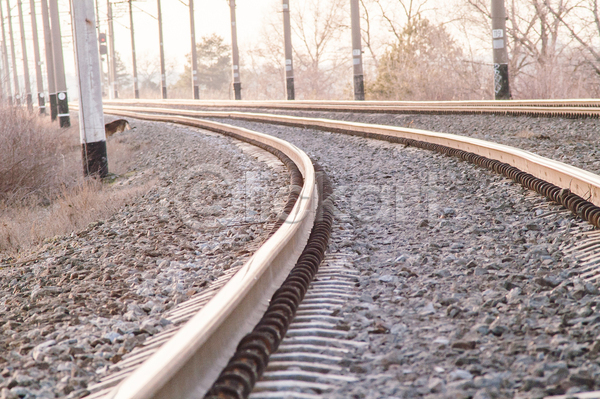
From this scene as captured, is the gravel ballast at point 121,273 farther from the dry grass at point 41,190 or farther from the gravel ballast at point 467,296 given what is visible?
the gravel ballast at point 467,296

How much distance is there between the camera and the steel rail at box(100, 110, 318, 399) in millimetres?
1878

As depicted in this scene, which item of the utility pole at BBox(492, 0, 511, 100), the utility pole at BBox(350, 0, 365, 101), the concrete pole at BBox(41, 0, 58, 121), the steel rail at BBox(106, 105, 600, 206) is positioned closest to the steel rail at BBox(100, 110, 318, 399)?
the steel rail at BBox(106, 105, 600, 206)

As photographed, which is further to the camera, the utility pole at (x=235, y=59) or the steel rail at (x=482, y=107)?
the utility pole at (x=235, y=59)

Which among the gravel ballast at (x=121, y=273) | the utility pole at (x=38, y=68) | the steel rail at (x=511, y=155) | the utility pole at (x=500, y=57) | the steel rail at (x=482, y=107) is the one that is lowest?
the gravel ballast at (x=121, y=273)

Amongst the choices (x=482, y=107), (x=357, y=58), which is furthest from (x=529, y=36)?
(x=482, y=107)

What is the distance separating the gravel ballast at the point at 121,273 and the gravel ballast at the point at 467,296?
97cm

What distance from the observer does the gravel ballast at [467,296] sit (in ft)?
7.06

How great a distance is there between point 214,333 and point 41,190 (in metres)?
9.05

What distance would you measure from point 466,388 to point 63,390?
5.44 ft

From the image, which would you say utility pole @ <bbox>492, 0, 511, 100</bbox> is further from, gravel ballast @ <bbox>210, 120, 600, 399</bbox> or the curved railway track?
gravel ballast @ <bbox>210, 120, 600, 399</bbox>

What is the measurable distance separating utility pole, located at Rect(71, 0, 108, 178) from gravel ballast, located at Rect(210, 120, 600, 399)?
256 inches

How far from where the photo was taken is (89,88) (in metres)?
10.3

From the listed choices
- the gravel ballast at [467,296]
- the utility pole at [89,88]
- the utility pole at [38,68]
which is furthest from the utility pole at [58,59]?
the gravel ballast at [467,296]

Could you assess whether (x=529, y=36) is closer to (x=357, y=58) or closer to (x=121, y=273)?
(x=357, y=58)
